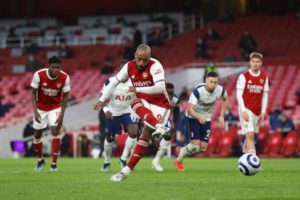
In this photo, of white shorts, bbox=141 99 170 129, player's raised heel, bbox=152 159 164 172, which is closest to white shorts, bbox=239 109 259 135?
player's raised heel, bbox=152 159 164 172

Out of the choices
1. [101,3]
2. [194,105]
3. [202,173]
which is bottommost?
[202,173]

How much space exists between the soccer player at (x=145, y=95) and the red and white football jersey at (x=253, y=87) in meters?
4.39

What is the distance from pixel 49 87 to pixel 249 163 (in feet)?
18.6

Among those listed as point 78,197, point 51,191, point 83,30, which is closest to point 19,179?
point 51,191

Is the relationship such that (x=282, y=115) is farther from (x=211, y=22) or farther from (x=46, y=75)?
(x=211, y=22)

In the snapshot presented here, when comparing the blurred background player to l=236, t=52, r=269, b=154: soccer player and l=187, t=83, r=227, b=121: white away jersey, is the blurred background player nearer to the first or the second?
l=187, t=83, r=227, b=121: white away jersey

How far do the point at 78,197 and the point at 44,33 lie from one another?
134 ft

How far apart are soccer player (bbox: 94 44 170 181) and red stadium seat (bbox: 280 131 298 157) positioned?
14.9m

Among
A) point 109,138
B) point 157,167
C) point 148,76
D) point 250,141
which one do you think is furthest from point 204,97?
point 148,76

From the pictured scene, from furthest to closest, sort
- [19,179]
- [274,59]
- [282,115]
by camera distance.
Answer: [274,59] → [282,115] → [19,179]

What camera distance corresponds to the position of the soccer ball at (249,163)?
51.1 feet

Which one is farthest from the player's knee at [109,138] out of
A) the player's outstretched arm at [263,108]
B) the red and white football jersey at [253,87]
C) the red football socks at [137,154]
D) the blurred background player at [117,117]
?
the red football socks at [137,154]

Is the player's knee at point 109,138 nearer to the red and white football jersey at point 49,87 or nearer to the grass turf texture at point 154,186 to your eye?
the red and white football jersey at point 49,87

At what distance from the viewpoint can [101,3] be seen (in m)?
56.5
